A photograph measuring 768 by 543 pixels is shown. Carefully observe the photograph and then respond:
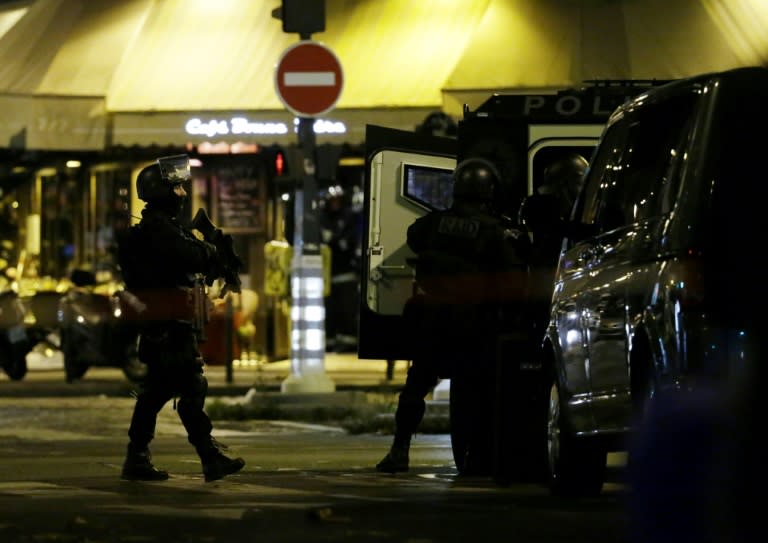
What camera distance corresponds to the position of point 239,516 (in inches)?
341

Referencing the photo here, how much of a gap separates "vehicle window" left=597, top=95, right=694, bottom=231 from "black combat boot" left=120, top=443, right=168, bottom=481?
10.6 ft

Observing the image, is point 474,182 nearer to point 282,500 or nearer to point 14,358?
point 282,500

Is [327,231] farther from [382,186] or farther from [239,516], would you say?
[239,516]

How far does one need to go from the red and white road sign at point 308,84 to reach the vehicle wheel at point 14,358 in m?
7.30

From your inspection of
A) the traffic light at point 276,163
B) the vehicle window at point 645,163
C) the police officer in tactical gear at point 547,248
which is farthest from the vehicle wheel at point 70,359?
the vehicle window at point 645,163

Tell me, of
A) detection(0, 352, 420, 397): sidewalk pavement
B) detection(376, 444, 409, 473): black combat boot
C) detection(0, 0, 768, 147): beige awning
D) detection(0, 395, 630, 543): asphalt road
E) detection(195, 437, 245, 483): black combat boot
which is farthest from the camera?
detection(0, 0, 768, 147): beige awning

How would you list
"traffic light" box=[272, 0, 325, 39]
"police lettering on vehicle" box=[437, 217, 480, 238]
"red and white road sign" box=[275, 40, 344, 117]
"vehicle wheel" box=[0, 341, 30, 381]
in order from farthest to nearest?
1. "vehicle wheel" box=[0, 341, 30, 381]
2. "traffic light" box=[272, 0, 325, 39]
3. "red and white road sign" box=[275, 40, 344, 117]
4. "police lettering on vehicle" box=[437, 217, 480, 238]

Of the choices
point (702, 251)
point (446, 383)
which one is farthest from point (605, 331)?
point (446, 383)

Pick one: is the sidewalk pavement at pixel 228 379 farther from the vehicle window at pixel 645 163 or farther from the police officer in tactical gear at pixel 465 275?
the vehicle window at pixel 645 163

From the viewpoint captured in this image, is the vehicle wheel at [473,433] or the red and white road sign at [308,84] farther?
the red and white road sign at [308,84]

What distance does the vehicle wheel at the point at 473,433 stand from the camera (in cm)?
1119

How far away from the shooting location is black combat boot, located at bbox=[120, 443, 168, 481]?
35.7ft

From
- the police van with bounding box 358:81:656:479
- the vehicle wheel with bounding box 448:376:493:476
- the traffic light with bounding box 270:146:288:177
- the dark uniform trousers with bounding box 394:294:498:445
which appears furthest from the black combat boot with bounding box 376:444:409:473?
the traffic light with bounding box 270:146:288:177

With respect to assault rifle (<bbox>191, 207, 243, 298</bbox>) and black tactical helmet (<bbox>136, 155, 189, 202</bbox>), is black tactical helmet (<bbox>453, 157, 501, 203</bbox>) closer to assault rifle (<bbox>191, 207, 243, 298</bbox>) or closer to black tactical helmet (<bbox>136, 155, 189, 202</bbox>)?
assault rifle (<bbox>191, 207, 243, 298</bbox>)
